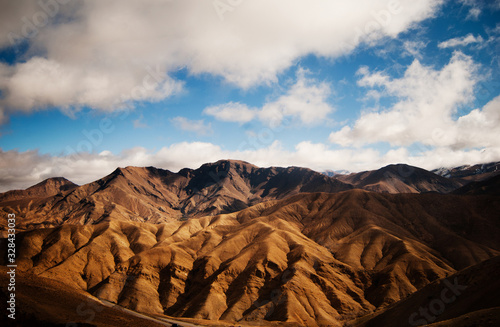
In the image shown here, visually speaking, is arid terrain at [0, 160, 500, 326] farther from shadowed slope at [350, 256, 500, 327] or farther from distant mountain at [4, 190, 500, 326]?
distant mountain at [4, 190, 500, 326]

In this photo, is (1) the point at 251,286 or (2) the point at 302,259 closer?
(1) the point at 251,286

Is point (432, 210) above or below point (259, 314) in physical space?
above

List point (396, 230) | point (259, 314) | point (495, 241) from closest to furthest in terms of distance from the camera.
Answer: point (259, 314)
point (495, 241)
point (396, 230)

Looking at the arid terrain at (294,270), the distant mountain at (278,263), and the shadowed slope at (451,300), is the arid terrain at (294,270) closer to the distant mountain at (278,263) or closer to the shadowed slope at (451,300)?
the shadowed slope at (451,300)

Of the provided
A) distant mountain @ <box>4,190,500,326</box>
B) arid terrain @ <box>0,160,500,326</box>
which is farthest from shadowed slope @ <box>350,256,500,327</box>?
distant mountain @ <box>4,190,500,326</box>

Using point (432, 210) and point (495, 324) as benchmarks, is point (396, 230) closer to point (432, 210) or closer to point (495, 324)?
point (432, 210)

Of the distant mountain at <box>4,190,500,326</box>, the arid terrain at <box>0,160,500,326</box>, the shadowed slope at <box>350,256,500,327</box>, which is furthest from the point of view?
the distant mountain at <box>4,190,500,326</box>

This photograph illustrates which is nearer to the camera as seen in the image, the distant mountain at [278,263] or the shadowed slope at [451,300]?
the shadowed slope at [451,300]

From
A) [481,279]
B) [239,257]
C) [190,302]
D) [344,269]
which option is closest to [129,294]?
[190,302]

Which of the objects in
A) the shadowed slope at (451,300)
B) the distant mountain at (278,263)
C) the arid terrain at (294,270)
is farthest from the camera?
the distant mountain at (278,263)

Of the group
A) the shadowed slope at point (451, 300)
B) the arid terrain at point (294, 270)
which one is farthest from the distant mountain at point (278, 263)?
the shadowed slope at point (451, 300)

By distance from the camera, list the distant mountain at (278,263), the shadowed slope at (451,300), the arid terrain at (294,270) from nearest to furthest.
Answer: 1. the shadowed slope at (451,300)
2. the arid terrain at (294,270)
3. the distant mountain at (278,263)
